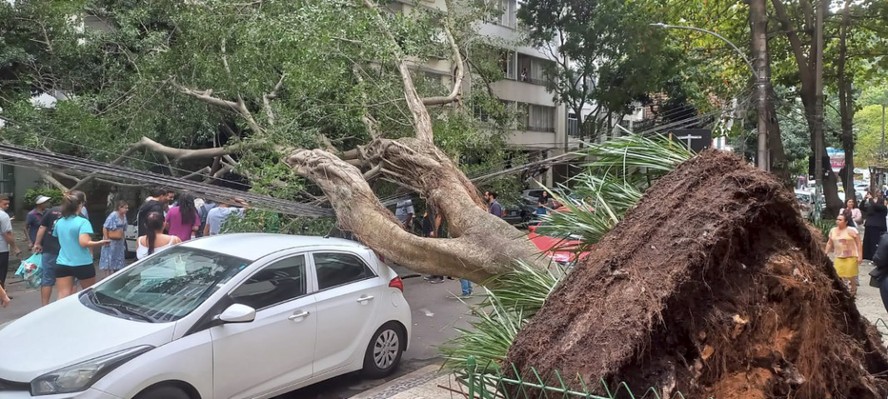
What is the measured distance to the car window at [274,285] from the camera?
536cm

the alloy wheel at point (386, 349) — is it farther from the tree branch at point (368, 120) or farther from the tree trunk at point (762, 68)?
the tree trunk at point (762, 68)

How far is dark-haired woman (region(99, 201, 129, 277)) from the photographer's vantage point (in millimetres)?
9164

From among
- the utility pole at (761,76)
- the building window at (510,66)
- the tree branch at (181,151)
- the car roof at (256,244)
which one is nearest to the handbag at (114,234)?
the tree branch at (181,151)

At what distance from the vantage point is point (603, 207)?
156 inches

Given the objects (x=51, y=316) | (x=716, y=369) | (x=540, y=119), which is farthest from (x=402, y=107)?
(x=540, y=119)

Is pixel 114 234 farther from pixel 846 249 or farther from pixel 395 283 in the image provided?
pixel 846 249

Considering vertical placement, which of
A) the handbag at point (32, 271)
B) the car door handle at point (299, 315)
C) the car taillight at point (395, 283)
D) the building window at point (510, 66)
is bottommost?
the handbag at point (32, 271)

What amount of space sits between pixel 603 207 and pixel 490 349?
106 centimetres

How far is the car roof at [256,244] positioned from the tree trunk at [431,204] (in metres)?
0.45

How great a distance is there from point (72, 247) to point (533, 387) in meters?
6.86

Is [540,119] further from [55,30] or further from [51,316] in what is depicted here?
[51,316]

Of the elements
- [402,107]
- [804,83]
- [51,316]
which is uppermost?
[804,83]

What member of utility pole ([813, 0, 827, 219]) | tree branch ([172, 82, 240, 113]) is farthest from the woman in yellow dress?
tree branch ([172, 82, 240, 113])

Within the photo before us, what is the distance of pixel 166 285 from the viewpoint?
5.45 metres
